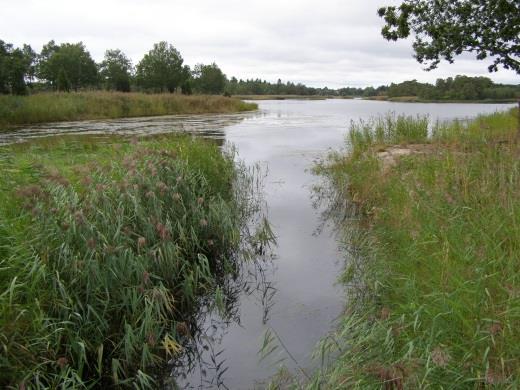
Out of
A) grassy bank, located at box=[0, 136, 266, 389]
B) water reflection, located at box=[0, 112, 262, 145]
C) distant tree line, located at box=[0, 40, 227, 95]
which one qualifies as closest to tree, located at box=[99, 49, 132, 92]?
distant tree line, located at box=[0, 40, 227, 95]

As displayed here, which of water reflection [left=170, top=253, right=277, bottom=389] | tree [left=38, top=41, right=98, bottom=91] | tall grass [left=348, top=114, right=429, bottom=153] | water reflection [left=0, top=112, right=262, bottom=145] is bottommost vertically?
water reflection [left=170, top=253, right=277, bottom=389]

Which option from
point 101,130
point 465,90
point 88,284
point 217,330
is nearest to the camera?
point 88,284

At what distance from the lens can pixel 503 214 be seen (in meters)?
3.84

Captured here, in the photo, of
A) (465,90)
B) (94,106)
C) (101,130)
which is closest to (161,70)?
(94,106)

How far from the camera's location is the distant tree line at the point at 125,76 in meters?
40.4

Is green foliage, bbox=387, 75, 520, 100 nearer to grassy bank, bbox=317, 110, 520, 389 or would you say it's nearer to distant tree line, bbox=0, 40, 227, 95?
distant tree line, bbox=0, 40, 227, 95

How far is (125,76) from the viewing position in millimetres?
50125

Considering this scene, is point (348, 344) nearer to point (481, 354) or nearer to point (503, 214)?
point (481, 354)

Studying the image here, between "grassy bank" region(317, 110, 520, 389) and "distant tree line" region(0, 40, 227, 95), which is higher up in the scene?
"distant tree line" region(0, 40, 227, 95)

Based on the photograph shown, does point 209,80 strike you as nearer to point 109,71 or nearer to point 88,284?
point 109,71

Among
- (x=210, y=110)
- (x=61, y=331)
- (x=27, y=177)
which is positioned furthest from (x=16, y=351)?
(x=210, y=110)

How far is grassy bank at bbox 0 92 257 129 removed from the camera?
76.8ft

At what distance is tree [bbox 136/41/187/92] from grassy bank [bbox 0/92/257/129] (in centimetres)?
1937

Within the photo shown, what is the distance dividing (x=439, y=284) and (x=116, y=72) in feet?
202
